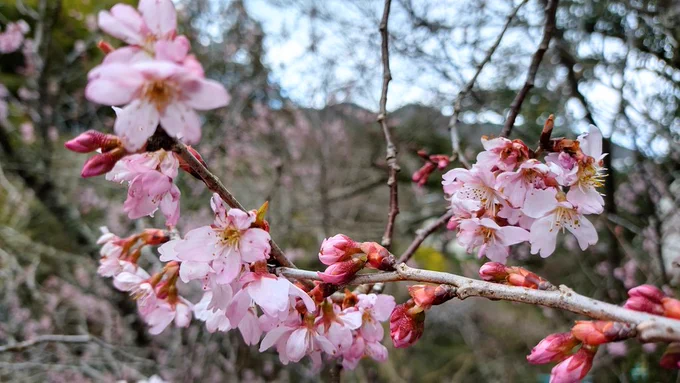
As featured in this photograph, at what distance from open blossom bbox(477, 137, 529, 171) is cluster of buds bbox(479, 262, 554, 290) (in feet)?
0.71

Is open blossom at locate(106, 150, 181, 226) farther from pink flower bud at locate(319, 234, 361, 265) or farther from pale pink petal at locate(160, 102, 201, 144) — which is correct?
pink flower bud at locate(319, 234, 361, 265)

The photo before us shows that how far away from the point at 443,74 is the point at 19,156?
3.11 meters

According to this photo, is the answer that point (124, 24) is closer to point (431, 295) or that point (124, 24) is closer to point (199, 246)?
point (199, 246)

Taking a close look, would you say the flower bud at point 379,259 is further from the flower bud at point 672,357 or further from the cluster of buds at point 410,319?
the flower bud at point 672,357

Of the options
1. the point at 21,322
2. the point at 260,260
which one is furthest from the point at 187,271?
the point at 21,322

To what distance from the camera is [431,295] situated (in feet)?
2.41

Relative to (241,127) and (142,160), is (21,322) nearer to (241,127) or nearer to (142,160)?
(241,127)

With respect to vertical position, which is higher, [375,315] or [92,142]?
[92,142]

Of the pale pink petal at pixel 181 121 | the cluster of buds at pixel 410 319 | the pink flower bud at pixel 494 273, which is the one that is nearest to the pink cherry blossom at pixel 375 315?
the cluster of buds at pixel 410 319

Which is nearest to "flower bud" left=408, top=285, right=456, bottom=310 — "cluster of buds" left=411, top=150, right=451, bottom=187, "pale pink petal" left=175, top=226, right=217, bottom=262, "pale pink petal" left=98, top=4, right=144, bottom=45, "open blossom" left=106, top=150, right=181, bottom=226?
"pale pink petal" left=175, top=226, right=217, bottom=262

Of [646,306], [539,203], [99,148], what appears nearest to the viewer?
[646,306]

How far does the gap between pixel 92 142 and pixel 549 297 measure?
672 mm

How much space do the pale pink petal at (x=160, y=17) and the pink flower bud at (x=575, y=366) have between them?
0.72 metres

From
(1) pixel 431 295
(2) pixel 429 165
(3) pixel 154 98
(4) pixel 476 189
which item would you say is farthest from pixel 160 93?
(2) pixel 429 165
